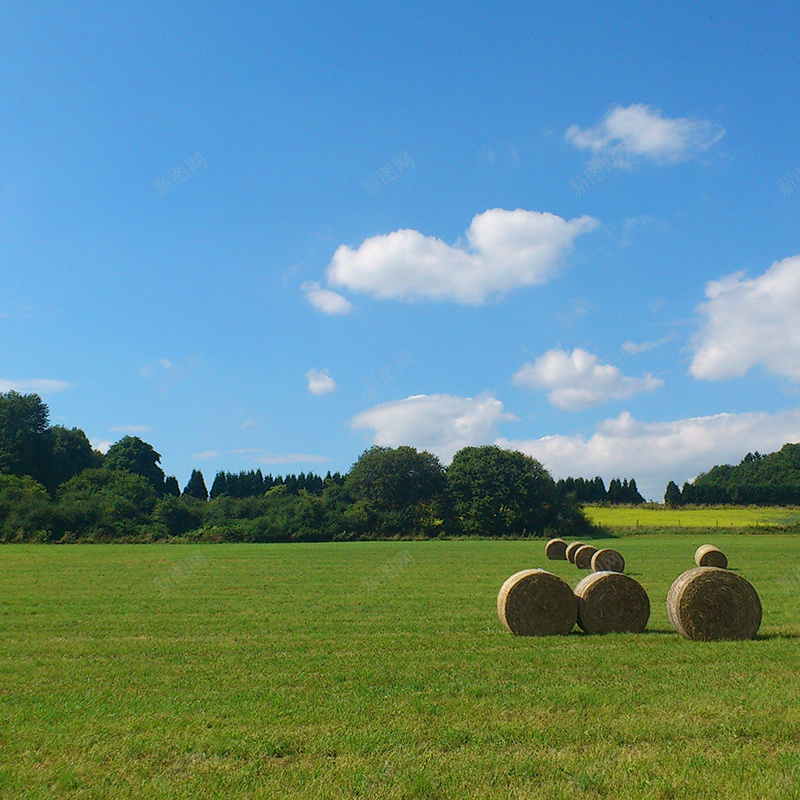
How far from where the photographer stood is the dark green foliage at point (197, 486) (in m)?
130

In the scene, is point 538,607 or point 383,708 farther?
point 538,607

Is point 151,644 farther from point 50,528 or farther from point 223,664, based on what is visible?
point 50,528

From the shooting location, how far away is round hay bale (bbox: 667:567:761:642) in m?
12.5

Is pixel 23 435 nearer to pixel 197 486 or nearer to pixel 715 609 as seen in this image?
pixel 197 486

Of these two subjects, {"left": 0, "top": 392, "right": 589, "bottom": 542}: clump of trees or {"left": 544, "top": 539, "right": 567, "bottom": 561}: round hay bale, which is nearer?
{"left": 544, "top": 539, "right": 567, "bottom": 561}: round hay bale

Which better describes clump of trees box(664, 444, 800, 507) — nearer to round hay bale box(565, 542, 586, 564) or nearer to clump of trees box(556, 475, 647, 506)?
clump of trees box(556, 475, 647, 506)

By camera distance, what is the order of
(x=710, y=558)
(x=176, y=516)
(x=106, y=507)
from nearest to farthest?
(x=710, y=558), (x=106, y=507), (x=176, y=516)

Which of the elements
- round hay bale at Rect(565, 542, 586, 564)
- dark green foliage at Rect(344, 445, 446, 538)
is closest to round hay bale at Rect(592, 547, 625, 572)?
round hay bale at Rect(565, 542, 586, 564)

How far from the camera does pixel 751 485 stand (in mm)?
110000

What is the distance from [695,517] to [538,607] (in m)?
74.8

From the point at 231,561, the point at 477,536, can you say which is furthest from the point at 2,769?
the point at 477,536

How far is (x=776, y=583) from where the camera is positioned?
23.0 m

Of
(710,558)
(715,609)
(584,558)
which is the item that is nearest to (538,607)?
(715,609)

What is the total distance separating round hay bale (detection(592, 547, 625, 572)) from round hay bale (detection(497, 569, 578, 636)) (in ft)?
54.9
